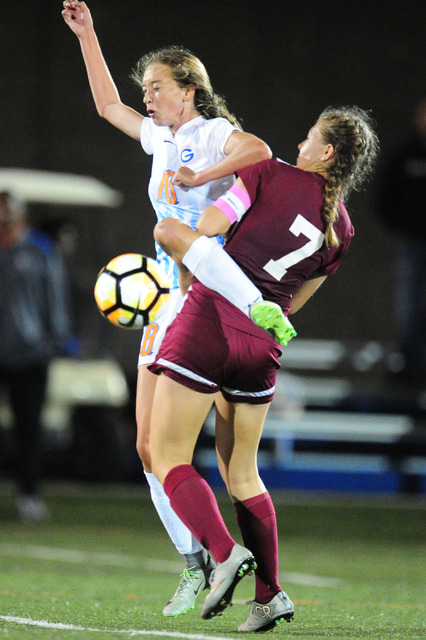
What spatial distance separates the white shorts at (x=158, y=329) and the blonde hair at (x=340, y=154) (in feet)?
2.60

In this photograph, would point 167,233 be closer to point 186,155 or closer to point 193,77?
point 186,155

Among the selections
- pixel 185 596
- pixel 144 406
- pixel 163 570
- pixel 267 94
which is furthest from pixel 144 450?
pixel 267 94

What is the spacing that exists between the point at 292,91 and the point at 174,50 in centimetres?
1215

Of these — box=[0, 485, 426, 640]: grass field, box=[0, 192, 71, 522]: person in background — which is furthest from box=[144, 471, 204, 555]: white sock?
box=[0, 192, 71, 522]: person in background

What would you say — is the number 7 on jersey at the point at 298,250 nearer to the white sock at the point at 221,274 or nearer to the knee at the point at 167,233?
the white sock at the point at 221,274

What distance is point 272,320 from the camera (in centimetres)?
430

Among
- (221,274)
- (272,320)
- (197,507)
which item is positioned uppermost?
(221,274)

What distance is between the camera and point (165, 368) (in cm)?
450

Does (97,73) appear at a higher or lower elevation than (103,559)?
higher

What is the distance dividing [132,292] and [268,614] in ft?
4.60

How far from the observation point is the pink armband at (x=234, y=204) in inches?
175

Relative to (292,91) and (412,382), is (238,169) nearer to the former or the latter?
(412,382)

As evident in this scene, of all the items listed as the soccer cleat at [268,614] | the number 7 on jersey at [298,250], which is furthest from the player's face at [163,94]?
the soccer cleat at [268,614]

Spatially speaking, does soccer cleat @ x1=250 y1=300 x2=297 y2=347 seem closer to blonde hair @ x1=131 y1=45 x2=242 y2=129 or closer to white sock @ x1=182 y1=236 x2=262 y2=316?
white sock @ x1=182 y1=236 x2=262 y2=316
